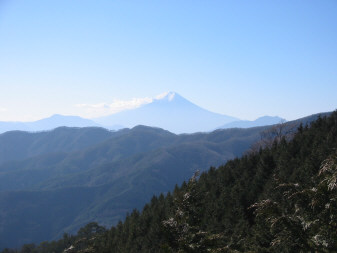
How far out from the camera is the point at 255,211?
9164 mm

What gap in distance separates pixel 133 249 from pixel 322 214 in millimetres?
30267

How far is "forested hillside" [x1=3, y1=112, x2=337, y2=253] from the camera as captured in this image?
777cm

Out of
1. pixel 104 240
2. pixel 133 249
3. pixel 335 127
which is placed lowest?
pixel 104 240

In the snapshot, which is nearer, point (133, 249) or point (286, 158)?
point (133, 249)

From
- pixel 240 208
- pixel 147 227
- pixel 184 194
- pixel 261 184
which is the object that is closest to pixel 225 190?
pixel 261 184

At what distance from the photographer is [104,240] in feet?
161

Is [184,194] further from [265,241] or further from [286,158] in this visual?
[286,158]

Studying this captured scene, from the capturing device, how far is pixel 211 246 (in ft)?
28.9

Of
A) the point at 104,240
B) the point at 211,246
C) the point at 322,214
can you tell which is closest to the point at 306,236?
the point at 322,214

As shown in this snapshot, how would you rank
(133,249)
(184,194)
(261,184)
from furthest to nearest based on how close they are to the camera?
1. (261,184)
2. (133,249)
3. (184,194)

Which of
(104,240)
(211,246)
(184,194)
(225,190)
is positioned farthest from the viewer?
(104,240)

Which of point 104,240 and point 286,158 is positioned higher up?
point 286,158

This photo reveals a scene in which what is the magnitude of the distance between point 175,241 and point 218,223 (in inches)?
944

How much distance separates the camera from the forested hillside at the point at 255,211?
25.5 feet
